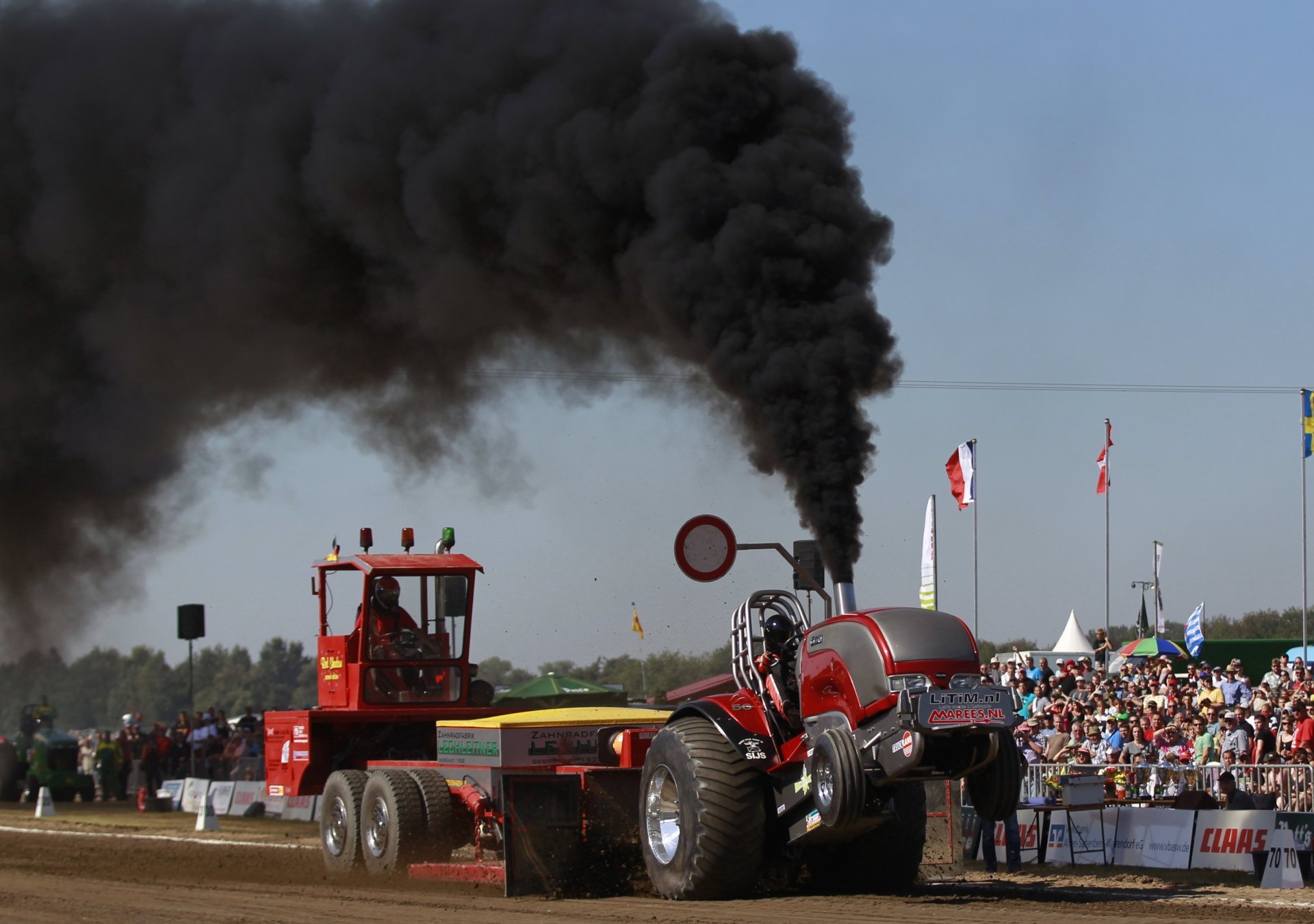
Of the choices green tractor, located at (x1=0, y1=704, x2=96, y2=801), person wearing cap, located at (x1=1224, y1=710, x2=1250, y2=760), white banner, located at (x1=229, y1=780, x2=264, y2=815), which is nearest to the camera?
person wearing cap, located at (x1=1224, y1=710, x2=1250, y2=760)

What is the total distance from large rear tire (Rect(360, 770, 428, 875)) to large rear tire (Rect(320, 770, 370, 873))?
0.27ft

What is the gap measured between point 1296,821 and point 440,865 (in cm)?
682

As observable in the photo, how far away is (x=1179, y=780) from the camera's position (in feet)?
52.2

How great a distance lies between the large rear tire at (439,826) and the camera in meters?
12.1

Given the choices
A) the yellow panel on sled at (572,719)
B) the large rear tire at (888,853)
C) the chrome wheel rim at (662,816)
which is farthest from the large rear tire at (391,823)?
the large rear tire at (888,853)

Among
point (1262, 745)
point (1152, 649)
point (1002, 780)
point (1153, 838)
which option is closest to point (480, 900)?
point (1002, 780)

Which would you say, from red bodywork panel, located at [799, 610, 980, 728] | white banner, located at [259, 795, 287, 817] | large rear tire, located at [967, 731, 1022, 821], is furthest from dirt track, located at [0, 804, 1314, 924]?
white banner, located at [259, 795, 287, 817]

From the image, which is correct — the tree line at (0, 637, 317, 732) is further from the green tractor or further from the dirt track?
the dirt track

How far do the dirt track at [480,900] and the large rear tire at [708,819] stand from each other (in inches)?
6.0

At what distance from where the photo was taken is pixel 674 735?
10.2 m

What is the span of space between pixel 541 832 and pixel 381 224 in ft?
26.2

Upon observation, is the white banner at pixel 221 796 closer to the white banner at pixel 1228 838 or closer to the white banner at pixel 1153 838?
the white banner at pixel 1153 838

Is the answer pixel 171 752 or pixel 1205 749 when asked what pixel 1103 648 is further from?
pixel 171 752

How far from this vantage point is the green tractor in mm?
29078
